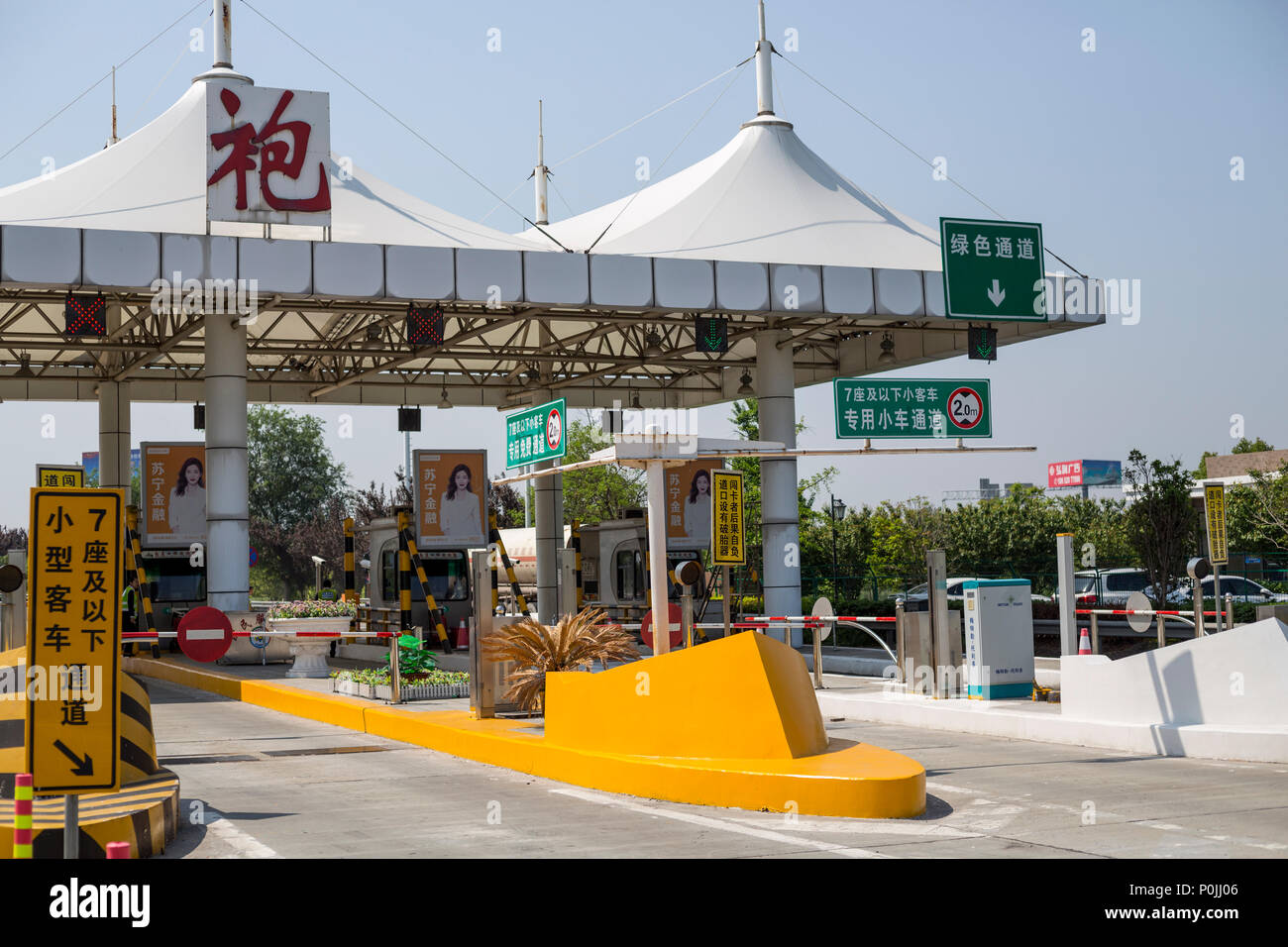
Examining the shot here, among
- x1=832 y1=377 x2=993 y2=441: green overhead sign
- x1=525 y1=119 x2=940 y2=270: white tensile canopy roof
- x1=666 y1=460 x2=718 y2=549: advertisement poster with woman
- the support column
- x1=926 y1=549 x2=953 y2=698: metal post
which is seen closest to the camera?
x1=926 y1=549 x2=953 y2=698: metal post

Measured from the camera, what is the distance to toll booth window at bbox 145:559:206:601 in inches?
1188

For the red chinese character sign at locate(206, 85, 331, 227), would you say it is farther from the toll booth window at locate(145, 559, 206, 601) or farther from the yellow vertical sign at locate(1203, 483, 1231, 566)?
the yellow vertical sign at locate(1203, 483, 1231, 566)

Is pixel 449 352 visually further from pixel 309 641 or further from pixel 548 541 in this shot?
pixel 309 641

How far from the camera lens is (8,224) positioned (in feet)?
71.9

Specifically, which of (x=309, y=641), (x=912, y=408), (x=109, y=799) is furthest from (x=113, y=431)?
(x=109, y=799)

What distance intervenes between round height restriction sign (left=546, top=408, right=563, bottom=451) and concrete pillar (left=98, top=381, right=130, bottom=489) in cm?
2496

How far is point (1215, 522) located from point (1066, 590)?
9.22ft

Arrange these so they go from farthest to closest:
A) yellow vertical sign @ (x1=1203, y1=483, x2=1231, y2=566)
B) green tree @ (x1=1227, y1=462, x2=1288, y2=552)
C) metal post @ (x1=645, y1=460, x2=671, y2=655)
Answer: green tree @ (x1=1227, y1=462, x2=1288, y2=552) → yellow vertical sign @ (x1=1203, y1=483, x2=1231, y2=566) → metal post @ (x1=645, y1=460, x2=671, y2=655)

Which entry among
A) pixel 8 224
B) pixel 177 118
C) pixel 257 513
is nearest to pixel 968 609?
pixel 8 224

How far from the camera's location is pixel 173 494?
29969 millimetres

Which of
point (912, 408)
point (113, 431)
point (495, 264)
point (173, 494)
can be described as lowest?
point (173, 494)

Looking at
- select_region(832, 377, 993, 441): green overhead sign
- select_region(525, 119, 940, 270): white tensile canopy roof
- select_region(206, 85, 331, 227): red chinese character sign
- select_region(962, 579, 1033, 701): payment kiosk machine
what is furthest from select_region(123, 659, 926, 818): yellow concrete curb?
select_region(525, 119, 940, 270): white tensile canopy roof

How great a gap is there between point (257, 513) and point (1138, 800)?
104 meters

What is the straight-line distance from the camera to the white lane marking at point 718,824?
8.78 meters
